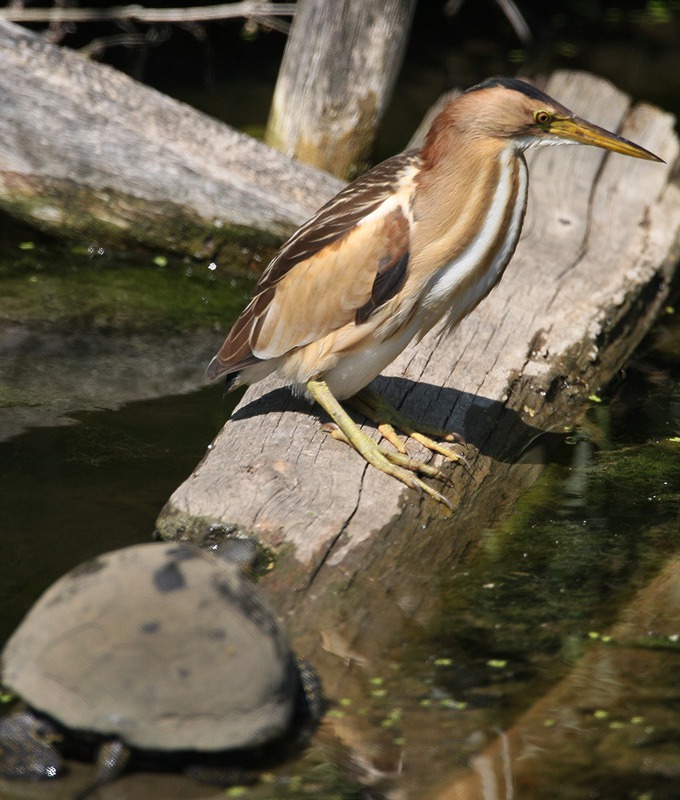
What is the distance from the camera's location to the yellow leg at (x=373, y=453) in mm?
4762

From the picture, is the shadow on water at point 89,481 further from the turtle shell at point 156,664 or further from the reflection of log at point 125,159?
the reflection of log at point 125,159

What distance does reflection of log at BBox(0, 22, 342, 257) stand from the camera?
7.41 meters

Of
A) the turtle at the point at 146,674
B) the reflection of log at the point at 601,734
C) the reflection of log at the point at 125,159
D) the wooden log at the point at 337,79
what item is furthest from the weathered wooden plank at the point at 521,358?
the reflection of log at the point at 125,159

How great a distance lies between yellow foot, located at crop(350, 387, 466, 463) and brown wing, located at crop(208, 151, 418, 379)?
511 mm

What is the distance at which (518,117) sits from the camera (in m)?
4.54

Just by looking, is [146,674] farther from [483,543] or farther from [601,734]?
[483,543]

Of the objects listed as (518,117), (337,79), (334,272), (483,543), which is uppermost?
(518,117)

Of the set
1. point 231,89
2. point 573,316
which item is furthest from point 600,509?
point 231,89

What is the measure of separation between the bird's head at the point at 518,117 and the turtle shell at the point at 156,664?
7.45ft

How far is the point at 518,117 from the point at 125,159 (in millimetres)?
3660

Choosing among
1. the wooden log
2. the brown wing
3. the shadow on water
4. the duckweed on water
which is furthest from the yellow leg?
the wooden log

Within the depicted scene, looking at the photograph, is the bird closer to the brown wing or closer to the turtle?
the brown wing

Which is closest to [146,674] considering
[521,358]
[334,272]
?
[334,272]

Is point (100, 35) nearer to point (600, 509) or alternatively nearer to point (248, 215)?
point (248, 215)
